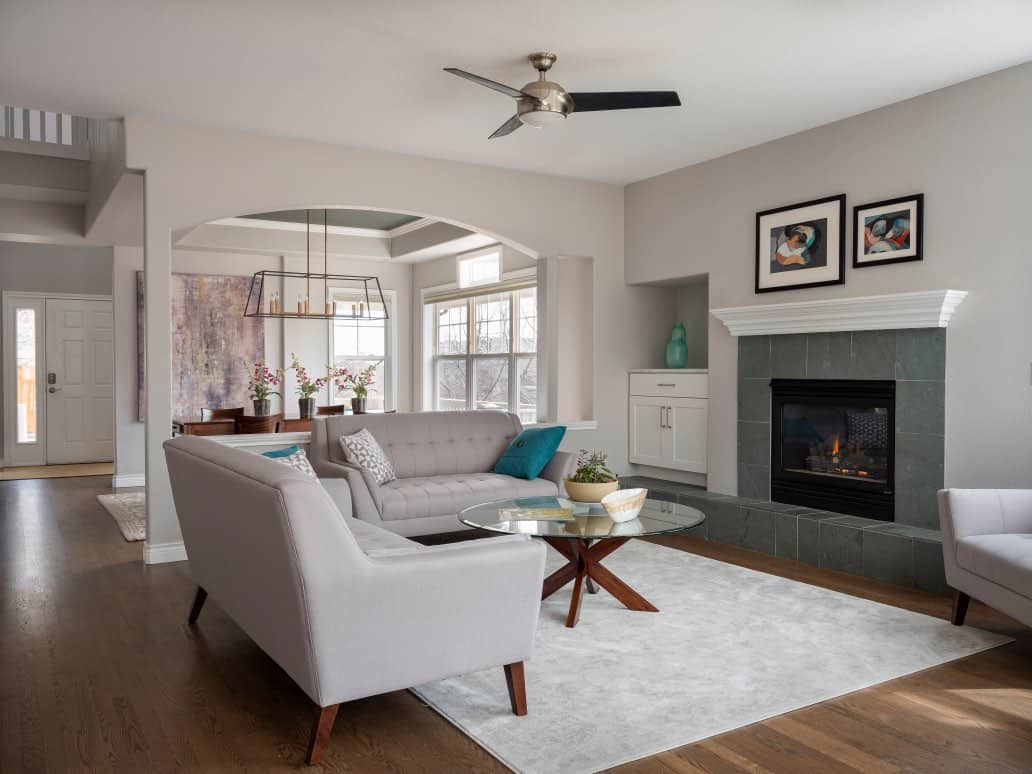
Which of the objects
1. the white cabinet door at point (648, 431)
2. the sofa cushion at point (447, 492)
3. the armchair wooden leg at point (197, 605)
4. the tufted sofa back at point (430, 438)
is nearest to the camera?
the armchair wooden leg at point (197, 605)

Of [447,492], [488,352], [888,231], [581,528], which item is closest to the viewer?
[581,528]

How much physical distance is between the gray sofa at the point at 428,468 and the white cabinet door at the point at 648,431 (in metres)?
1.17

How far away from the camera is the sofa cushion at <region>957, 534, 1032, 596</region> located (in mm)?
3094

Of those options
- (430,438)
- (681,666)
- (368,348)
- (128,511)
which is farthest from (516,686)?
(368,348)

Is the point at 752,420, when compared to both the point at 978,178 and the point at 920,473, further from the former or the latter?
the point at 978,178

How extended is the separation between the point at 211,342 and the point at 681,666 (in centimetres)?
719

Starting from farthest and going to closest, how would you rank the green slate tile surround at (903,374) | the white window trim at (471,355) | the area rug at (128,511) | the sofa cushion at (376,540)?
the white window trim at (471,355) → the area rug at (128,511) → the green slate tile surround at (903,374) → the sofa cushion at (376,540)

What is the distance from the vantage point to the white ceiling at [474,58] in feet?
11.2

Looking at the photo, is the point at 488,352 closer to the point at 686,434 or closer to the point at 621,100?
the point at 686,434

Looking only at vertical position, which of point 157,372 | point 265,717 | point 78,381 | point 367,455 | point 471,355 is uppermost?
point 471,355

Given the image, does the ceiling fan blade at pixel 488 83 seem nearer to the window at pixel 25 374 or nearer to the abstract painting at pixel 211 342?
the abstract painting at pixel 211 342

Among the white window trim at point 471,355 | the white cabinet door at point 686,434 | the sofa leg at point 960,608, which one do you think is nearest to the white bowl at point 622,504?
the sofa leg at point 960,608

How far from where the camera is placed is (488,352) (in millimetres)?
8867

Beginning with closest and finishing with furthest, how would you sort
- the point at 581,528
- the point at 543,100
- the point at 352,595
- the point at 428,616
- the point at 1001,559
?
1. the point at 352,595
2. the point at 428,616
3. the point at 1001,559
4. the point at 581,528
5. the point at 543,100
